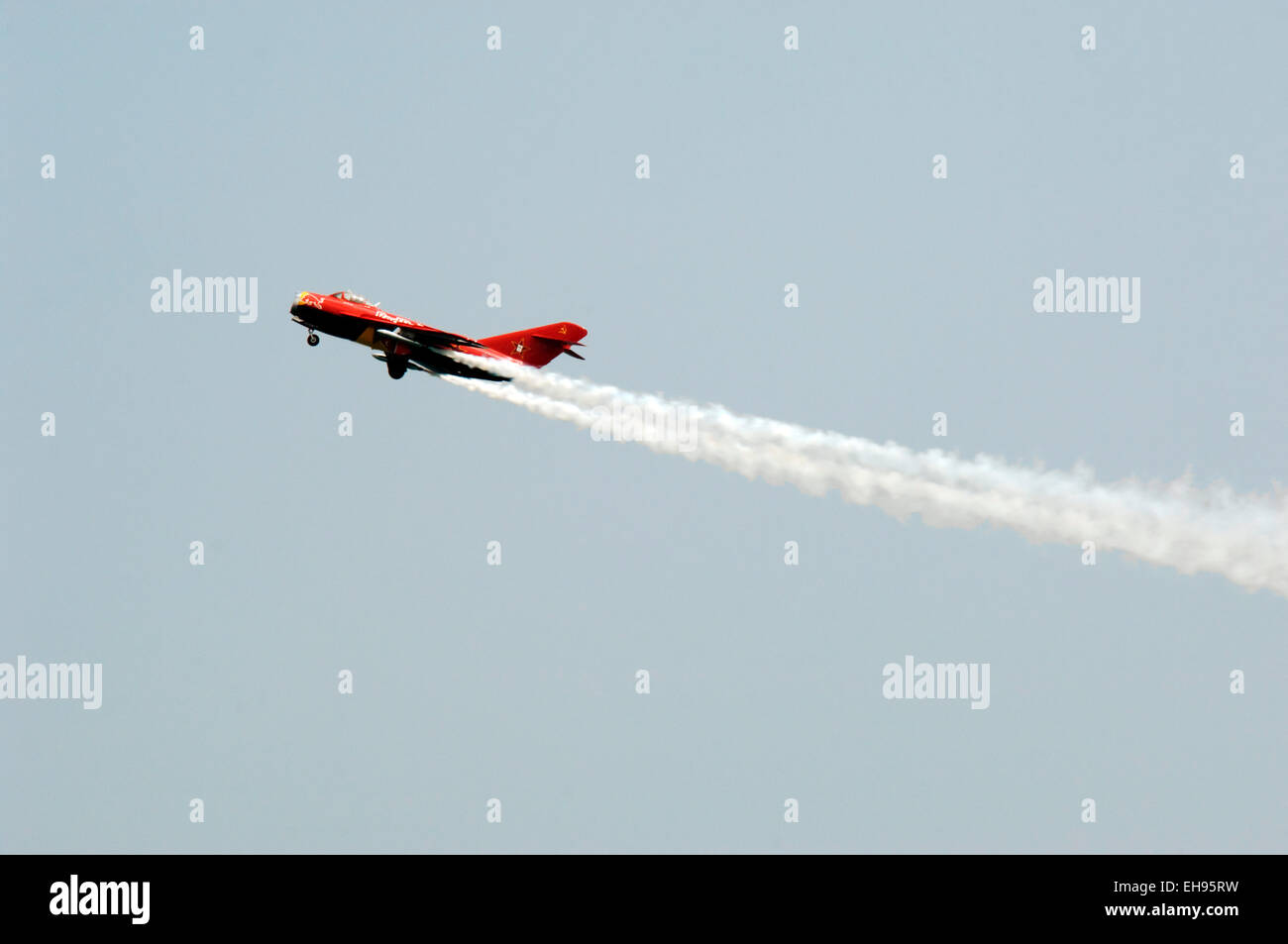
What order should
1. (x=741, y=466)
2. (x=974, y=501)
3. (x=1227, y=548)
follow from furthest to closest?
(x=741, y=466), (x=974, y=501), (x=1227, y=548)

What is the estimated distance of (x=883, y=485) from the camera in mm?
71812

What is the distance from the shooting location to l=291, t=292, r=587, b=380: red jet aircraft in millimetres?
76562

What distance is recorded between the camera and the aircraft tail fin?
Answer: 77.9 m

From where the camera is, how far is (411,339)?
76562 mm

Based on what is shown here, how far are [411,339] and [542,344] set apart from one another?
4856 millimetres

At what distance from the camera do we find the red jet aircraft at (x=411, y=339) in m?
76.6

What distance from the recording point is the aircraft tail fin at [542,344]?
7794 cm

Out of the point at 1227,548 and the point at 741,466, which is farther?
the point at 741,466
